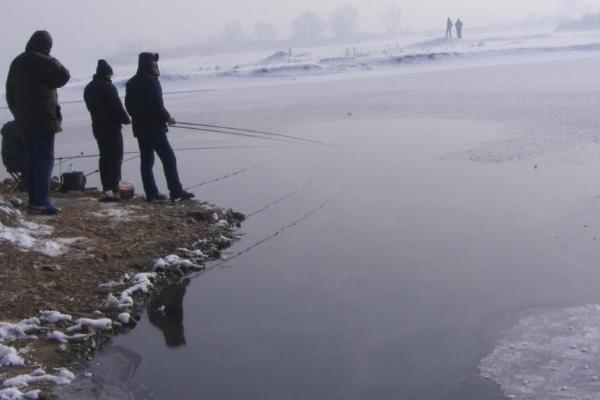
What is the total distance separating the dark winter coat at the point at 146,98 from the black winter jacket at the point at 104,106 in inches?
5.8

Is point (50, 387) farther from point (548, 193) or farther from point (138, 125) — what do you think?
point (548, 193)

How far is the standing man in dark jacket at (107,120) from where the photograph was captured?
8.85 metres

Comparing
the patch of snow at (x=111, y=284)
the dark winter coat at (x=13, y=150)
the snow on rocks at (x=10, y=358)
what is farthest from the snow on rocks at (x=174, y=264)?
the dark winter coat at (x=13, y=150)

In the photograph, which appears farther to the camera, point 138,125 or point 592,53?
point 592,53

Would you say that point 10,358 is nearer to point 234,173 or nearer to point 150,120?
point 150,120

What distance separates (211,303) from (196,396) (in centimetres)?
152

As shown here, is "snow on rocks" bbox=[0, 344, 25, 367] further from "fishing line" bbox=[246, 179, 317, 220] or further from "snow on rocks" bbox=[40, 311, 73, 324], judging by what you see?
"fishing line" bbox=[246, 179, 317, 220]

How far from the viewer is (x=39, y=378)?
14.7 ft

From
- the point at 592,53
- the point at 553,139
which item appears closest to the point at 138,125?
the point at 553,139

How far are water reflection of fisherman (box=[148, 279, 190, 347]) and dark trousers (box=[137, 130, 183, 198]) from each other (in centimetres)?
270

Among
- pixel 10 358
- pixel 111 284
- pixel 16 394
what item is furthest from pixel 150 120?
pixel 16 394

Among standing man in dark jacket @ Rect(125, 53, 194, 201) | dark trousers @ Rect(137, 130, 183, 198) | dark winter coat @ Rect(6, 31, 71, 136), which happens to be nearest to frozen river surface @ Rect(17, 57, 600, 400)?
dark trousers @ Rect(137, 130, 183, 198)

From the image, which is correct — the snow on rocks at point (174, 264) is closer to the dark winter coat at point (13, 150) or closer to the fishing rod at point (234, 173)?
the fishing rod at point (234, 173)

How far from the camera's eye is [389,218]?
803cm
